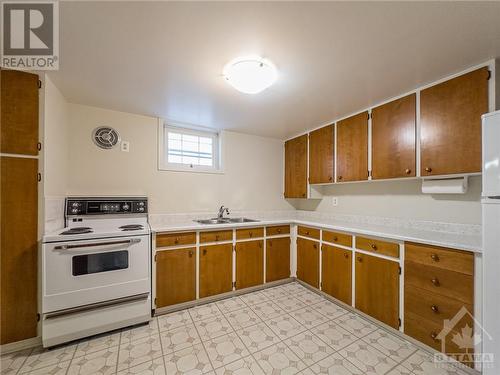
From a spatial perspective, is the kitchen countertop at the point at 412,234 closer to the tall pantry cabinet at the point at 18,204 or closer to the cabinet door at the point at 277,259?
the cabinet door at the point at 277,259

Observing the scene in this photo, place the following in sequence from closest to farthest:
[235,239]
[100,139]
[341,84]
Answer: [341,84] → [100,139] → [235,239]

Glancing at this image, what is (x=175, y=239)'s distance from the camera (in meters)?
2.31

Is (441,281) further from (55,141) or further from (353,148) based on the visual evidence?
(55,141)

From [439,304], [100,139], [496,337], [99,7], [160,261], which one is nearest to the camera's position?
[99,7]

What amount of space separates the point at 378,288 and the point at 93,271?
8.45 ft

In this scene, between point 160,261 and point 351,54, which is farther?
point 160,261

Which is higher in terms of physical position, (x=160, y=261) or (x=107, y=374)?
(x=160, y=261)

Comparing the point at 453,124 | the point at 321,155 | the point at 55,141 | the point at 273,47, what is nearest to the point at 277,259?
the point at 321,155

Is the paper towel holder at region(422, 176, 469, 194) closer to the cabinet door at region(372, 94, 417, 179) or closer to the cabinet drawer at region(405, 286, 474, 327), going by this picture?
the cabinet door at region(372, 94, 417, 179)

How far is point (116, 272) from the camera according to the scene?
6.31 feet

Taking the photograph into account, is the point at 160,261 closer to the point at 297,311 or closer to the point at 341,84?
the point at 297,311

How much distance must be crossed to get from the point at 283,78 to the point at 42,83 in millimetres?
2026

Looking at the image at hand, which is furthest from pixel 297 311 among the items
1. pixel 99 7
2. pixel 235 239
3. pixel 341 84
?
pixel 99 7

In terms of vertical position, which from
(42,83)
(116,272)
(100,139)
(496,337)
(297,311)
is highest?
(42,83)
